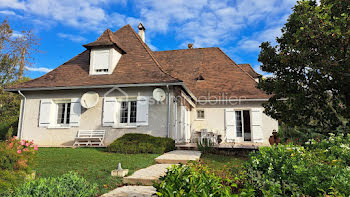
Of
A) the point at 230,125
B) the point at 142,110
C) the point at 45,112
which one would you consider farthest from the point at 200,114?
the point at 45,112

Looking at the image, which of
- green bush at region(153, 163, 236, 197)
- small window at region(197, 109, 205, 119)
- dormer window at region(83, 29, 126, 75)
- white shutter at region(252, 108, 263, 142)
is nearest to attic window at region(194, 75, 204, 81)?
small window at region(197, 109, 205, 119)

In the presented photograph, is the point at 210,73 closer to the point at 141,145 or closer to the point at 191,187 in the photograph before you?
the point at 141,145

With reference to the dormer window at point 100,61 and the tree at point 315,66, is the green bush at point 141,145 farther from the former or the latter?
the dormer window at point 100,61

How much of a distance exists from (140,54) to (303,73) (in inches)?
321

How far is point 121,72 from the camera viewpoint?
37.2ft

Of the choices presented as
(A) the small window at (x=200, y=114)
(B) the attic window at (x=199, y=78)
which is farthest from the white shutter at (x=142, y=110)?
(B) the attic window at (x=199, y=78)

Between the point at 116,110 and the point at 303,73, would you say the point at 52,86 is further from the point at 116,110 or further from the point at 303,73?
the point at 303,73

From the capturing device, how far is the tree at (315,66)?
5.71 meters

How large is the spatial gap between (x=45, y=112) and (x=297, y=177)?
11607 millimetres

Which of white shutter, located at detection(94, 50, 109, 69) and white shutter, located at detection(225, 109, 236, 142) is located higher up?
white shutter, located at detection(94, 50, 109, 69)

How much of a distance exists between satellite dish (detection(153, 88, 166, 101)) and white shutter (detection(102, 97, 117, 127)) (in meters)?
2.12

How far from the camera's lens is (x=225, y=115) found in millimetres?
13180

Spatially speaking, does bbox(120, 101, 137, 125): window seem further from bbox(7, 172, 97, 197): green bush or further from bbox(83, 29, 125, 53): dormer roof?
bbox(7, 172, 97, 197): green bush

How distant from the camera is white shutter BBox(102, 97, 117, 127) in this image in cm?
1056
